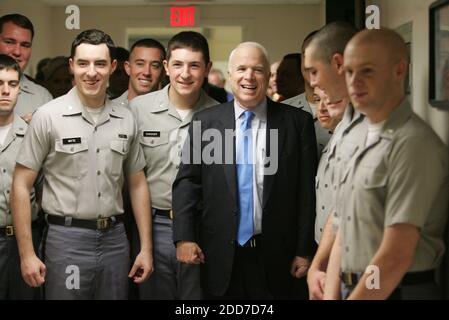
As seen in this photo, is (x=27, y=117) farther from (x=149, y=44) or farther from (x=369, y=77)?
(x=369, y=77)

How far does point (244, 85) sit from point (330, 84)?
0.30m

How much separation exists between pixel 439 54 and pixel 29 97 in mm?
1423

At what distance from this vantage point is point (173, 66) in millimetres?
2230

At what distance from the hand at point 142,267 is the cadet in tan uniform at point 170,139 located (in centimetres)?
5

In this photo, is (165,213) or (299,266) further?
(165,213)

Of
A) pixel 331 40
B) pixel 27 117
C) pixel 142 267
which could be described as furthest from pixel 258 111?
pixel 27 117

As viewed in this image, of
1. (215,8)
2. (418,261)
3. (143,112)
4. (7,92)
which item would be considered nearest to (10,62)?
(7,92)

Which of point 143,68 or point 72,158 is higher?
point 143,68

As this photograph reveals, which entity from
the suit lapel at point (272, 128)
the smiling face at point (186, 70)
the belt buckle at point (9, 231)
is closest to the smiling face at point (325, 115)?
the suit lapel at point (272, 128)

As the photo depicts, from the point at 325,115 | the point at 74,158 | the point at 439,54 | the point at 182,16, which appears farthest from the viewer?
the point at 182,16

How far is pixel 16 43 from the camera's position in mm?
2344

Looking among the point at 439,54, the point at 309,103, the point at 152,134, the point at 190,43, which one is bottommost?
the point at 152,134

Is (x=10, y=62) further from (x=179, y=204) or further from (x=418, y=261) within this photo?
(x=418, y=261)

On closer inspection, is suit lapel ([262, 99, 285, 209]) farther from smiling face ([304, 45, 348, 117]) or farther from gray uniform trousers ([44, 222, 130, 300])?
gray uniform trousers ([44, 222, 130, 300])
